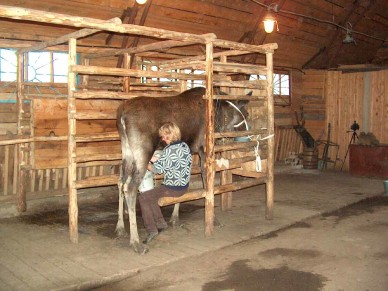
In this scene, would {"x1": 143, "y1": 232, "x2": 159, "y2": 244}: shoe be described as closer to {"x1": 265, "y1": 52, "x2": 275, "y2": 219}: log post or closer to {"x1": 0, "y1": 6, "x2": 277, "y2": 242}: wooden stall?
{"x1": 0, "y1": 6, "x2": 277, "y2": 242}: wooden stall

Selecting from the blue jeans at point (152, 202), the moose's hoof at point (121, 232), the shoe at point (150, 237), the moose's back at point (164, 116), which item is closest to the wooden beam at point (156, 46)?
the moose's back at point (164, 116)

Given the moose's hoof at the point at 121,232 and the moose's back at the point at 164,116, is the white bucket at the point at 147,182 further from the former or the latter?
the moose's hoof at the point at 121,232

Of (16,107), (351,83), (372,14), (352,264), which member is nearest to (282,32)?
(351,83)

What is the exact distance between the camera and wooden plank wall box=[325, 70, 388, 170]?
13.9 metres

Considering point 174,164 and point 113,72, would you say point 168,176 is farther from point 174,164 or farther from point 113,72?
point 113,72

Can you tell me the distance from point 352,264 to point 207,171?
2569 mm

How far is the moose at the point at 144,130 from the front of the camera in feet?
20.5

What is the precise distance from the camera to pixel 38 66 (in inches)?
389

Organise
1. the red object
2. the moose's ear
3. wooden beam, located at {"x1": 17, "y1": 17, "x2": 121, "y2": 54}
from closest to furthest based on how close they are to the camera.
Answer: wooden beam, located at {"x1": 17, "y1": 17, "x2": 121, "y2": 54} < the moose's ear < the red object

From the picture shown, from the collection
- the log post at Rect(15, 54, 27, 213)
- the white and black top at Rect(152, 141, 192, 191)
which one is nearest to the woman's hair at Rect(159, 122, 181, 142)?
the white and black top at Rect(152, 141, 192, 191)

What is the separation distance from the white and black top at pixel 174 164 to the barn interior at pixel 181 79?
0.58m

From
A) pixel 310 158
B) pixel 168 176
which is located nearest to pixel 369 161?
pixel 310 158

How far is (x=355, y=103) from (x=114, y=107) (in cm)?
910

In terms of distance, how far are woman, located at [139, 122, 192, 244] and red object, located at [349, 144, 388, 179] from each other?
8.38 metres
